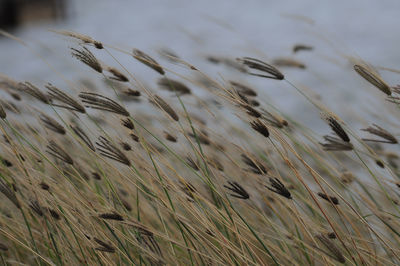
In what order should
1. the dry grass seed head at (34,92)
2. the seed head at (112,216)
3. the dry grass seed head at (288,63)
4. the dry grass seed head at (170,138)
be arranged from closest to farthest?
the seed head at (112,216), the dry grass seed head at (34,92), the dry grass seed head at (170,138), the dry grass seed head at (288,63)

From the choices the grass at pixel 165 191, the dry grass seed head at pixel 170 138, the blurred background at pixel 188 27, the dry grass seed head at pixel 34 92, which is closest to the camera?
the grass at pixel 165 191

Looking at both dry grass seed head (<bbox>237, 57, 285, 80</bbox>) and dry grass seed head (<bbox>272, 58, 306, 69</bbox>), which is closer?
dry grass seed head (<bbox>237, 57, 285, 80</bbox>)

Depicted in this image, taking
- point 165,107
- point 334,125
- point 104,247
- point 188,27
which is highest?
point 334,125

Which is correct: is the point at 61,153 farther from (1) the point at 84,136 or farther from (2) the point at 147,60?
(2) the point at 147,60

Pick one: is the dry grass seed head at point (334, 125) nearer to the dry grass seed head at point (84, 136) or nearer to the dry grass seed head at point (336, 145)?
the dry grass seed head at point (336, 145)


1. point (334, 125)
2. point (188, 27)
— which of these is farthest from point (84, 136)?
point (188, 27)

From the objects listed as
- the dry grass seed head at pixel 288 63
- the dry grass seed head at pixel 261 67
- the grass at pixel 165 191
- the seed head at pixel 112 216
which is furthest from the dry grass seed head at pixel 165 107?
the dry grass seed head at pixel 288 63

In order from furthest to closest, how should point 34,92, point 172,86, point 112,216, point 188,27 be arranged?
point 188,27
point 172,86
point 34,92
point 112,216

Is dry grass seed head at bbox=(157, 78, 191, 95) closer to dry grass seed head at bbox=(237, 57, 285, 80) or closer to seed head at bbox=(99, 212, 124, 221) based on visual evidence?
dry grass seed head at bbox=(237, 57, 285, 80)

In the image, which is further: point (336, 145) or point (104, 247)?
point (336, 145)

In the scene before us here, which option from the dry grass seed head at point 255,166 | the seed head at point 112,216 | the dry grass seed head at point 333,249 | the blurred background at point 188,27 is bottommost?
the blurred background at point 188,27

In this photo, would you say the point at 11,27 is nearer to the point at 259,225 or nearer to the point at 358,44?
the point at 358,44

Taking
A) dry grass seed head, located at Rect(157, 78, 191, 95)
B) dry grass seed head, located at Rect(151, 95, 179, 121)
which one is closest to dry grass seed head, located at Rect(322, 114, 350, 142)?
dry grass seed head, located at Rect(151, 95, 179, 121)

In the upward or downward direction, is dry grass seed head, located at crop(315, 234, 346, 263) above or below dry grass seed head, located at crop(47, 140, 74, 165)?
above
